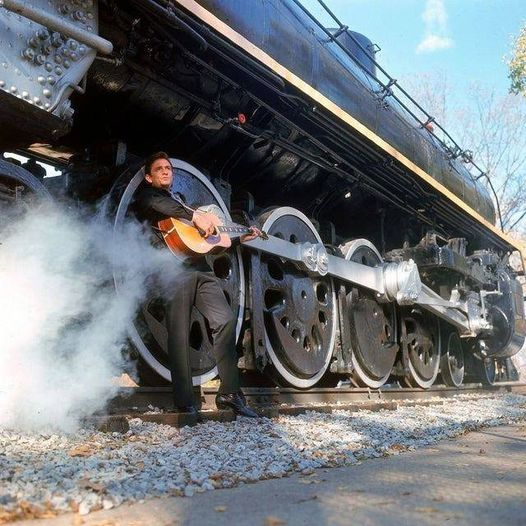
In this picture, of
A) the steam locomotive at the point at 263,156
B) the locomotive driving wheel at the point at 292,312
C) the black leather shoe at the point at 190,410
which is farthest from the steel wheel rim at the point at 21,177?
the locomotive driving wheel at the point at 292,312

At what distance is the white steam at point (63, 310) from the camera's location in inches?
88.0

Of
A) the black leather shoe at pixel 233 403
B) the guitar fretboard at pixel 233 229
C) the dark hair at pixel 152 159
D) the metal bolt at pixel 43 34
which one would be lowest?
the black leather shoe at pixel 233 403

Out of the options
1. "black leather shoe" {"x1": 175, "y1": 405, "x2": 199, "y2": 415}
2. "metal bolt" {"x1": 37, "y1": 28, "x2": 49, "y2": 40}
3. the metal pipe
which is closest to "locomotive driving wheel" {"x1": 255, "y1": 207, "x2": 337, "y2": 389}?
"black leather shoe" {"x1": 175, "y1": 405, "x2": 199, "y2": 415}

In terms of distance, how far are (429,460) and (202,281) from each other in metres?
1.42

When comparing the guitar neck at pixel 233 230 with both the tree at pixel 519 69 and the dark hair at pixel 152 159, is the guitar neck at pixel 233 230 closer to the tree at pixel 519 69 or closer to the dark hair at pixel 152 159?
the dark hair at pixel 152 159

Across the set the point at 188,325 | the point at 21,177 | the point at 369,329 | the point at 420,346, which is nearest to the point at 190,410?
the point at 188,325

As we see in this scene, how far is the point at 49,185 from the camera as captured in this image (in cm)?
310

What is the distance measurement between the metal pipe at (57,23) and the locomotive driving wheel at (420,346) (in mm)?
4297

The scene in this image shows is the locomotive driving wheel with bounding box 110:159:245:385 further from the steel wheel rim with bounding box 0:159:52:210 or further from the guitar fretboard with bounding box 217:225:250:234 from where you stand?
the steel wheel rim with bounding box 0:159:52:210

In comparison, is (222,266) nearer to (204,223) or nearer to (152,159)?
(204,223)

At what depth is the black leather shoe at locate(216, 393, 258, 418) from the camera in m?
2.96

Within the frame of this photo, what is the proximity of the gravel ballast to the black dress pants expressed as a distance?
26 centimetres

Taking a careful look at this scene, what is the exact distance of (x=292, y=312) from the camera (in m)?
4.07

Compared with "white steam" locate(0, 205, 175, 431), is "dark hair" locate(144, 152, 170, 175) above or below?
above
